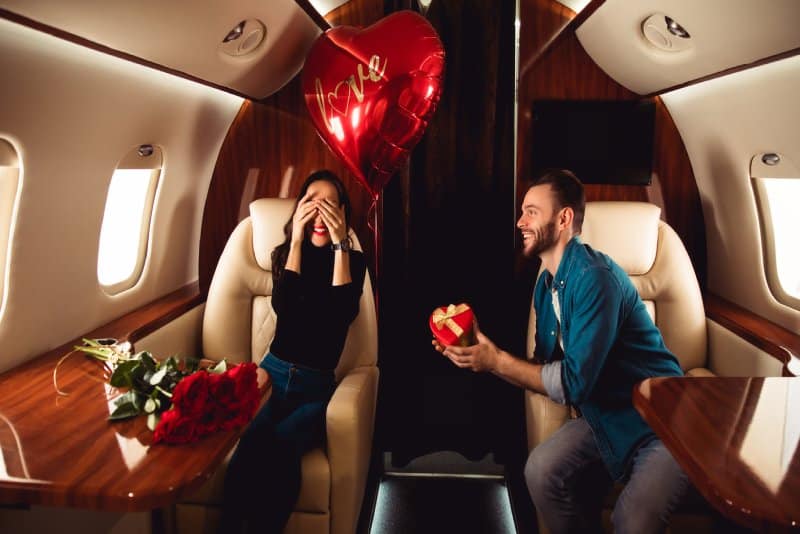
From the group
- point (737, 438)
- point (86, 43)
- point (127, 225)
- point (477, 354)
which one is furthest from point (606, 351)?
point (127, 225)

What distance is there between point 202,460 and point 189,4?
51.7 inches

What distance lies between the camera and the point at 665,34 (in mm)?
2180

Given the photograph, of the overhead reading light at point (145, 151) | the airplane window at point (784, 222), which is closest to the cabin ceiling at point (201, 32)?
the overhead reading light at point (145, 151)

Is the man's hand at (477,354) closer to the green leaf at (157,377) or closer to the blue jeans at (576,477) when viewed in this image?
the blue jeans at (576,477)

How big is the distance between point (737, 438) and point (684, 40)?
1496 millimetres

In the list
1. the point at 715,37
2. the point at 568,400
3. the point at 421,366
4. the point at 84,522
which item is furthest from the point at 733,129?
the point at 84,522

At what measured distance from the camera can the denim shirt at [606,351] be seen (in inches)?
75.4

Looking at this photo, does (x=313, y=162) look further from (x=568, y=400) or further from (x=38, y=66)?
(x=568, y=400)

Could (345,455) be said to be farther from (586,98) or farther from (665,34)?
(586,98)

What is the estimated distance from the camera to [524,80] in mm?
A: 2943

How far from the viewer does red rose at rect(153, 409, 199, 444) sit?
1.41 meters

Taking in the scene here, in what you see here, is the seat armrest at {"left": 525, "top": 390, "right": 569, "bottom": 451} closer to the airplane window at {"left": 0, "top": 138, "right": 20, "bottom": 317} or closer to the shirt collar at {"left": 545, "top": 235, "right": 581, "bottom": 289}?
the shirt collar at {"left": 545, "top": 235, "right": 581, "bottom": 289}

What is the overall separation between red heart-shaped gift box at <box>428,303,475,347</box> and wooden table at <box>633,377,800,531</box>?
26.1 inches

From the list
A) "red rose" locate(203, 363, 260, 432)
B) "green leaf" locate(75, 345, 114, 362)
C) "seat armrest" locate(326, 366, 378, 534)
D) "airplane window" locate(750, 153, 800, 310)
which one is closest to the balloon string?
"seat armrest" locate(326, 366, 378, 534)
